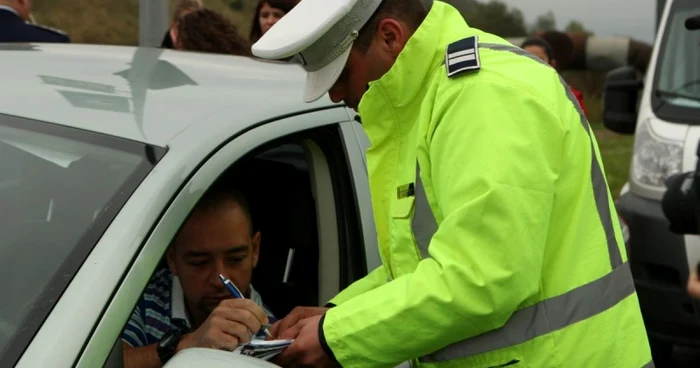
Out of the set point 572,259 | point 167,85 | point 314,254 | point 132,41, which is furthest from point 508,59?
point 132,41

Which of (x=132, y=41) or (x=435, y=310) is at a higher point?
(x=132, y=41)

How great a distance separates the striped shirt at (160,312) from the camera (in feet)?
8.49

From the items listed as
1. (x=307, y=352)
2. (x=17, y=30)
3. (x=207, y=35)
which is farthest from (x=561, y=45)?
(x=307, y=352)

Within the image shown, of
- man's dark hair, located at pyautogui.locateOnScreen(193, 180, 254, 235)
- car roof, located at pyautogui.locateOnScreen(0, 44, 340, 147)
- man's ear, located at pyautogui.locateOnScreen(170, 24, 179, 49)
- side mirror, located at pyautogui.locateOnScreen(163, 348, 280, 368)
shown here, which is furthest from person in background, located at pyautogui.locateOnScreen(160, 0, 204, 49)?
side mirror, located at pyautogui.locateOnScreen(163, 348, 280, 368)

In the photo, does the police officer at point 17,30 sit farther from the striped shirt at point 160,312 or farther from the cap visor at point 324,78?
the cap visor at point 324,78

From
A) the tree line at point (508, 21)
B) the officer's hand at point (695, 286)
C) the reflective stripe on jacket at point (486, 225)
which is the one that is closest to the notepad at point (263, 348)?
the reflective stripe on jacket at point (486, 225)

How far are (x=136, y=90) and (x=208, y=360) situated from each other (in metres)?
0.79

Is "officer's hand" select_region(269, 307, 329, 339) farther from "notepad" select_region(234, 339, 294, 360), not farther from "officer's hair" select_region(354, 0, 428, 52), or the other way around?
"officer's hair" select_region(354, 0, 428, 52)

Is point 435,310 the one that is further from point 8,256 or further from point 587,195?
point 8,256

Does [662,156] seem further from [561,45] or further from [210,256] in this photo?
[561,45]

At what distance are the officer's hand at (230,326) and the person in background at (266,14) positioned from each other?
3.43m

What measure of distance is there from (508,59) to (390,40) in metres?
0.21

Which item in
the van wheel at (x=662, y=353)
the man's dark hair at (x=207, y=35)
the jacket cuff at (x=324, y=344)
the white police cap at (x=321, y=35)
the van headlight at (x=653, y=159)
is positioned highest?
the man's dark hair at (x=207, y=35)

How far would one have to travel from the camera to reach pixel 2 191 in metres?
2.22
